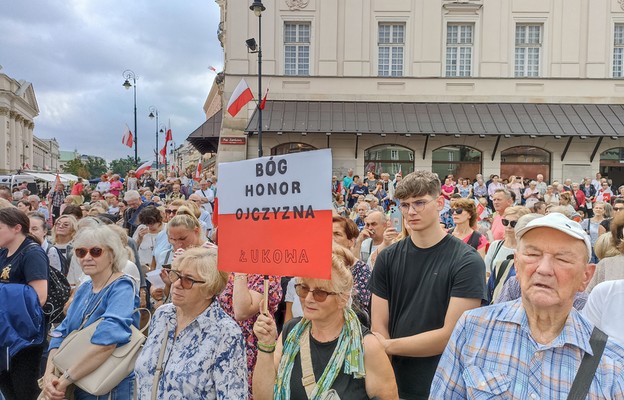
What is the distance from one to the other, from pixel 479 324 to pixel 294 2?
81.9 ft

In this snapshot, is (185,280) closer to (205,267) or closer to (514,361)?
(205,267)

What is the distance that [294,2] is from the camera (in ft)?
82.7

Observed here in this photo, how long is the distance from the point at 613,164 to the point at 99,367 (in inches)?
1037

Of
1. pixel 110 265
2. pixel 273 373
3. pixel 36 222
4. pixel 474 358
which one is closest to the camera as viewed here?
pixel 474 358

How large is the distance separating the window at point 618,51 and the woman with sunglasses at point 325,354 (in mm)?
27263

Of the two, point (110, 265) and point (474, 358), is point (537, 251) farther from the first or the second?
point (110, 265)

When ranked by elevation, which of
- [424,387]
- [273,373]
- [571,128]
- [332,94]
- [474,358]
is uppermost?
[332,94]

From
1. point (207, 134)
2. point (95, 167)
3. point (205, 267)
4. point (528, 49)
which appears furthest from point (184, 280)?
point (95, 167)

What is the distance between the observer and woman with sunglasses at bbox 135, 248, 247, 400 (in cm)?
313

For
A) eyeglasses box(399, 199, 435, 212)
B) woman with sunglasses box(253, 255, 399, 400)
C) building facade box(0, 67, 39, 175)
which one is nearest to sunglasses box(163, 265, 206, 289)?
woman with sunglasses box(253, 255, 399, 400)

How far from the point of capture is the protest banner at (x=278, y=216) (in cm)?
299

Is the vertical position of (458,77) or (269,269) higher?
(458,77)

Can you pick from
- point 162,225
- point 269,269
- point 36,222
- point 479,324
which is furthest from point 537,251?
point 162,225

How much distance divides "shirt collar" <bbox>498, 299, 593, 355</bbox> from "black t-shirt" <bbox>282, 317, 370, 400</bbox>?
3.03 feet
